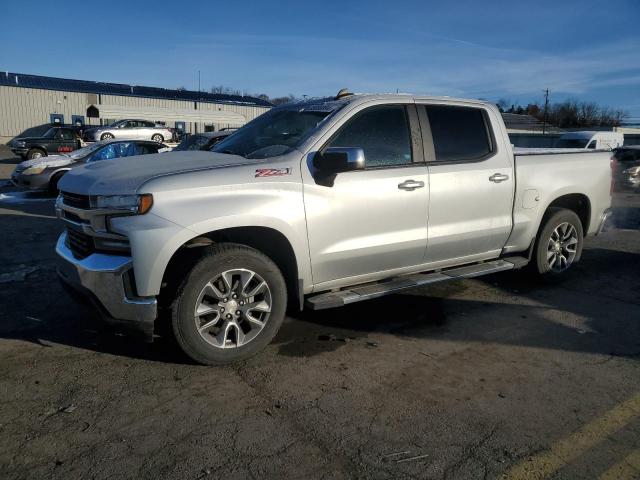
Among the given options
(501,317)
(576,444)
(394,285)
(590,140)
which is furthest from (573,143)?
(576,444)

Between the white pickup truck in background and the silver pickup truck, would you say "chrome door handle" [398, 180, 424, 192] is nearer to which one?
the silver pickup truck

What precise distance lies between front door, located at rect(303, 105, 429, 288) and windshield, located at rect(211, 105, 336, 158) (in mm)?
311

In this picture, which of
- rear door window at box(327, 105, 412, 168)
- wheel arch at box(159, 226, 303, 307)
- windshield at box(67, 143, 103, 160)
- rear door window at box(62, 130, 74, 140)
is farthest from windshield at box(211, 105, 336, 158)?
rear door window at box(62, 130, 74, 140)

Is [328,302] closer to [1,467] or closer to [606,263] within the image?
[1,467]

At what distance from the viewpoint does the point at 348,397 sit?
11.0ft

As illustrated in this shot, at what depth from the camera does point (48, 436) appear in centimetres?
288

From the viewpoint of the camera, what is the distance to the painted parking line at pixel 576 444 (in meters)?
2.62

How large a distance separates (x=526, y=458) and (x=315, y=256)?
196 cm

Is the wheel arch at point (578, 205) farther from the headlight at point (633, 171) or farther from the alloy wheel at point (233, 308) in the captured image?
the headlight at point (633, 171)

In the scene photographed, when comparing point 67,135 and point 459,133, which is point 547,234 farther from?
point 67,135

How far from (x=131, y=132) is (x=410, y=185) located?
29456 mm

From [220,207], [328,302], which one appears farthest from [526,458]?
[220,207]

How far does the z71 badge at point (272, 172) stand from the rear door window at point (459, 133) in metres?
1.56

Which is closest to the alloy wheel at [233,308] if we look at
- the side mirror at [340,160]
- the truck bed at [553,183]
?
the side mirror at [340,160]
